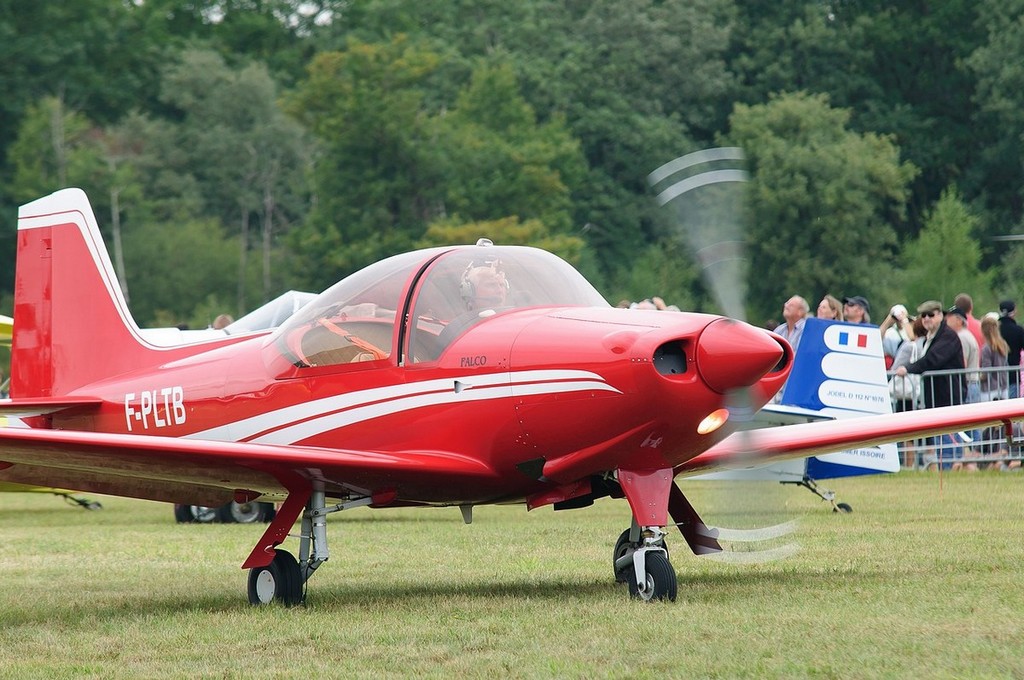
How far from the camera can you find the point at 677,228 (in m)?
7.62

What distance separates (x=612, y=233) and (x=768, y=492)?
2145 inches

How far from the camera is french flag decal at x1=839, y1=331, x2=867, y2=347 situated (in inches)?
515

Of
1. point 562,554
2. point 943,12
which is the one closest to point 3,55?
point 943,12

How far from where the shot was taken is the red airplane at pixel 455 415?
7.36 meters

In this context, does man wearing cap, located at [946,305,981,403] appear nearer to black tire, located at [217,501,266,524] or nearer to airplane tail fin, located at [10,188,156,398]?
black tire, located at [217,501,266,524]

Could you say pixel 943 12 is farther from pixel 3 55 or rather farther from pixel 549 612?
pixel 549 612

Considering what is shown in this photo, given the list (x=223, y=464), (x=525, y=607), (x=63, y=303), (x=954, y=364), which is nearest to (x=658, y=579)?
(x=525, y=607)

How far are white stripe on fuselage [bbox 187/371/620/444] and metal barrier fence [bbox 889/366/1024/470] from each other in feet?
32.6

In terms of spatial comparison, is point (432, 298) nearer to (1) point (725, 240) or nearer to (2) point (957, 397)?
(1) point (725, 240)

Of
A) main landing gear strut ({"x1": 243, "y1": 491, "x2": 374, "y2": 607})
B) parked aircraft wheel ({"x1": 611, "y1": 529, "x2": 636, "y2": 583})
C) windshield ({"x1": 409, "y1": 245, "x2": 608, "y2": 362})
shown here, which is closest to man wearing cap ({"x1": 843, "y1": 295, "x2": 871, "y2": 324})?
parked aircraft wheel ({"x1": 611, "y1": 529, "x2": 636, "y2": 583})

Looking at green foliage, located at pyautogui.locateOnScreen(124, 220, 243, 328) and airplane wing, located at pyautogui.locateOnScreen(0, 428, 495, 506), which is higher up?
green foliage, located at pyautogui.locateOnScreen(124, 220, 243, 328)

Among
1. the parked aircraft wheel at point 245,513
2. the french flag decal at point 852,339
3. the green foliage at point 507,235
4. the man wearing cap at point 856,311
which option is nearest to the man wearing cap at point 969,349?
the man wearing cap at point 856,311

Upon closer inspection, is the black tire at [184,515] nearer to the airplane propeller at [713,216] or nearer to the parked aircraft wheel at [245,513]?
the parked aircraft wheel at [245,513]

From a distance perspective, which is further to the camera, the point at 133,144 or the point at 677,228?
the point at 133,144
